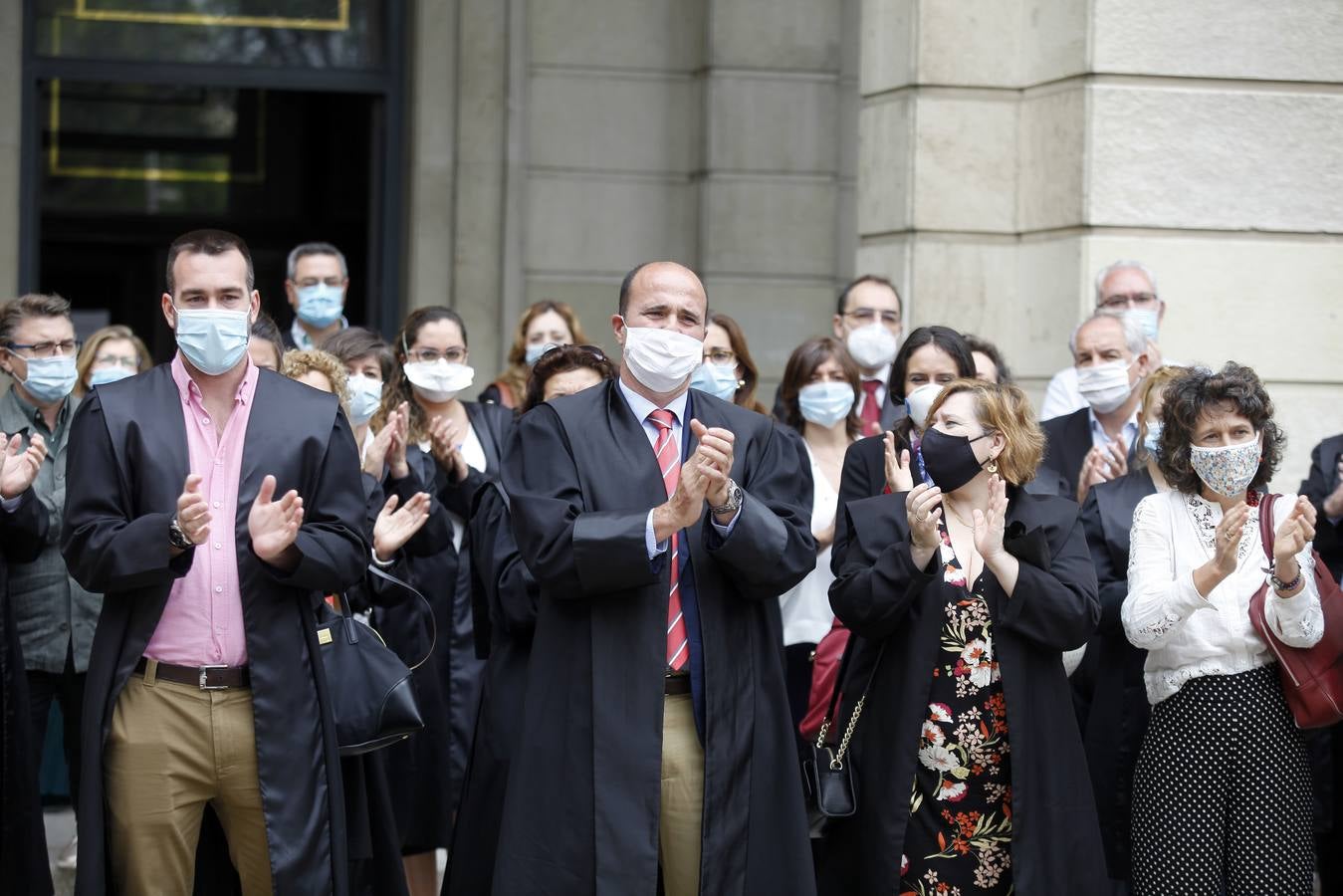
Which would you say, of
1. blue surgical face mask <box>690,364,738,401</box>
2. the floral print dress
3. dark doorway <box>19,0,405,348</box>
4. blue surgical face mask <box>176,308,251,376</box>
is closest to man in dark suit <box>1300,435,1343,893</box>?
the floral print dress

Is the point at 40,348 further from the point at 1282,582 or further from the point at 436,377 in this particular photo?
the point at 1282,582

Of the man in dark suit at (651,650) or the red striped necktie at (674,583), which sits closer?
the man in dark suit at (651,650)

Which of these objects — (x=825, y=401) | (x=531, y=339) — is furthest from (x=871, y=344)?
(x=531, y=339)

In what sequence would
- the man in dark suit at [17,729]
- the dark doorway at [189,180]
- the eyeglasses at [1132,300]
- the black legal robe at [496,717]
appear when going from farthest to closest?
the dark doorway at [189,180]
the eyeglasses at [1132,300]
the man in dark suit at [17,729]
the black legal robe at [496,717]

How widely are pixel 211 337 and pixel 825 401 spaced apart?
269cm

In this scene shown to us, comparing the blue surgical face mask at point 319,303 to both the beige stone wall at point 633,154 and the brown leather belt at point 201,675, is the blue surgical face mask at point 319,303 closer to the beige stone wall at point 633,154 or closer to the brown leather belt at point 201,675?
the beige stone wall at point 633,154

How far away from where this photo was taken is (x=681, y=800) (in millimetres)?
4766

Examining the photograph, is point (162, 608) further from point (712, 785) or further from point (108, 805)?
point (712, 785)

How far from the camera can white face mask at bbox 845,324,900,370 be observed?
7.56 m

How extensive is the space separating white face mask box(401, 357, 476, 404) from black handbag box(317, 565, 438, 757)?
1884mm

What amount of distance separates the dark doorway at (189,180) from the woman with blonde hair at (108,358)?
16.7 ft

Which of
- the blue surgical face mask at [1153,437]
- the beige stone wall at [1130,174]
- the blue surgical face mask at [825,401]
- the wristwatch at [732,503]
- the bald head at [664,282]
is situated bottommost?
the wristwatch at [732,503]

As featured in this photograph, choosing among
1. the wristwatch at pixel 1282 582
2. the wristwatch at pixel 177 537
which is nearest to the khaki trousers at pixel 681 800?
the wristwatch at pixel 177 537

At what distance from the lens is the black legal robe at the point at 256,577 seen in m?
4.68
